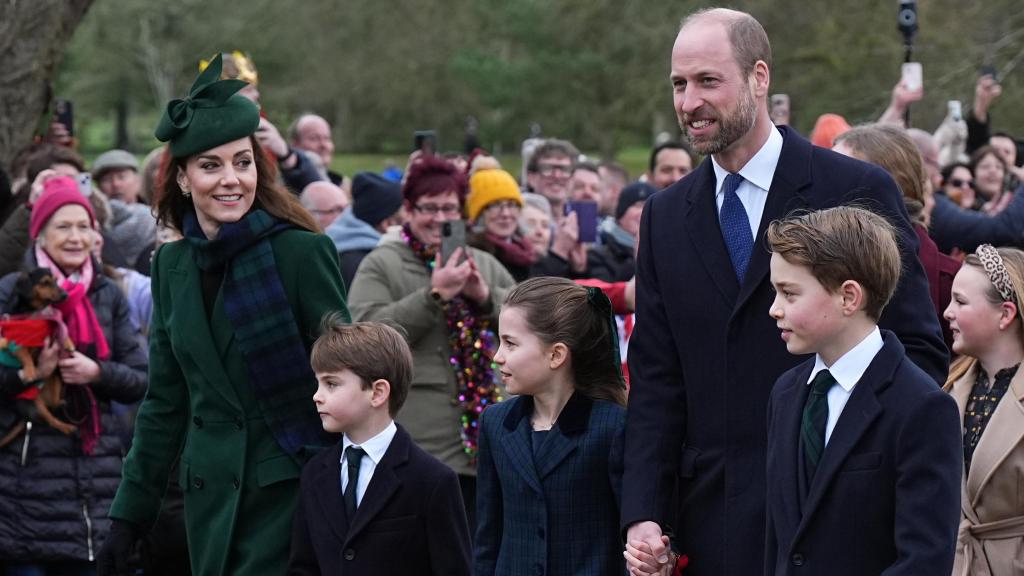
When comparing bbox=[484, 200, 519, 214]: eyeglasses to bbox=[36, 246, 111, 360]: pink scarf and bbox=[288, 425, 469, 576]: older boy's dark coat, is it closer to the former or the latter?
bbox=[36, 246, 111, 360]: pink scarf

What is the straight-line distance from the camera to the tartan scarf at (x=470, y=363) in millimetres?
6844

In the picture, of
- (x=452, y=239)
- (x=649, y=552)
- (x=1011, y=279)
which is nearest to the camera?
(x=649, y=552)

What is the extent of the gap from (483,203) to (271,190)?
309 cm

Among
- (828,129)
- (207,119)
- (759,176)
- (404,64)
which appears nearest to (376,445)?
(207,119)

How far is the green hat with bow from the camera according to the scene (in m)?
4.97

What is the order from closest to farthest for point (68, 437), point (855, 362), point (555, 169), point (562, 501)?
1. point (855, 362)
2. point (562, 501)
3. point (68, 437)
4. point (555, 169)

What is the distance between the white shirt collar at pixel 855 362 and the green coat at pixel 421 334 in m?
3.15

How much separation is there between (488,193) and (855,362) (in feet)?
14.8

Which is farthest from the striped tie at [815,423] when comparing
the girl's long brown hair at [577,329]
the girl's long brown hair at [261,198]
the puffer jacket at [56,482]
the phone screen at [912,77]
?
the phone screen at [912,77]

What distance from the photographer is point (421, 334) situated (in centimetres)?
679

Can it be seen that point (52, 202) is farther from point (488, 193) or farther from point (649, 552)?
point (649, 552)

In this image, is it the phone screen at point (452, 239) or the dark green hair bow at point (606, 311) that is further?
the phone screen at point (452, 239)

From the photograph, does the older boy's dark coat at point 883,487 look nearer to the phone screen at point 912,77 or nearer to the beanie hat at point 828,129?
the beanie hat at point 828,129

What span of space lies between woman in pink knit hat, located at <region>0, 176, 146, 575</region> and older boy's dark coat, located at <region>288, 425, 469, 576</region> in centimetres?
228
